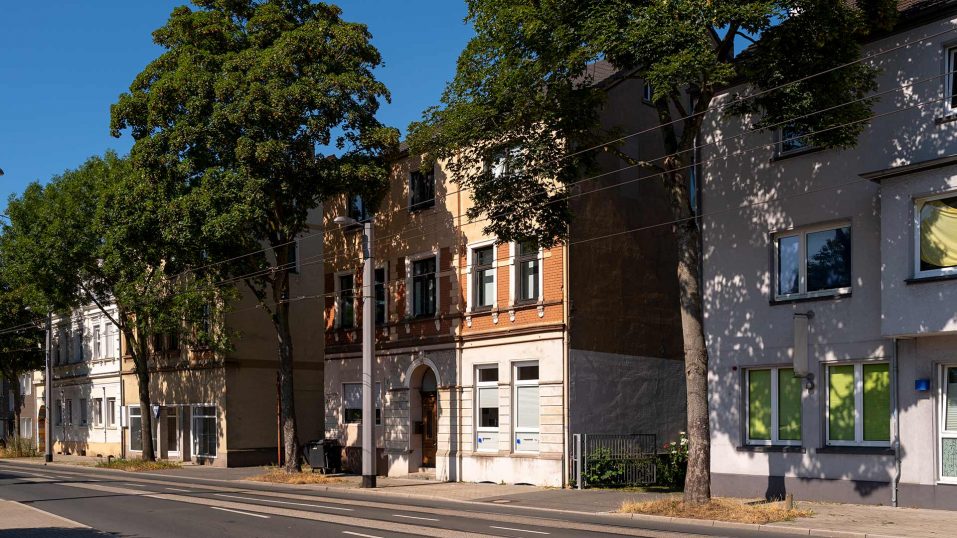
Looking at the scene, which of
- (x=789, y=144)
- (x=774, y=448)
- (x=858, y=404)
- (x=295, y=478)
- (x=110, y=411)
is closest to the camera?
(x=858, y=404)

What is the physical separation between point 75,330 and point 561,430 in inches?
1618

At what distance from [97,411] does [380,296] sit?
28.2 meters

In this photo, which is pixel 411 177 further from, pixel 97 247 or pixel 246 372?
pixel 97 247

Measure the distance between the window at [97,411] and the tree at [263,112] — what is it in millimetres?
26364

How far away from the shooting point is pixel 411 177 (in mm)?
32719

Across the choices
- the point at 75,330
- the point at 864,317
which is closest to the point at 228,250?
the point at 864,317

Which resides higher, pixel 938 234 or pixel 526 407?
pixel 938 234

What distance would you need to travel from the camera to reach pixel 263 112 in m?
29.0

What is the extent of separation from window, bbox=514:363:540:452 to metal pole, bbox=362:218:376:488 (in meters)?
3.99

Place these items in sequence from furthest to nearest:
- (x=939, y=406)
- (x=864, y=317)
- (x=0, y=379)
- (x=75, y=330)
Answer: (x=0, y=379) → (x=75, y=330) → (x=864, y=317) → (x=939, y=406)

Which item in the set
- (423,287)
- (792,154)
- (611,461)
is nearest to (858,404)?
(792,154)

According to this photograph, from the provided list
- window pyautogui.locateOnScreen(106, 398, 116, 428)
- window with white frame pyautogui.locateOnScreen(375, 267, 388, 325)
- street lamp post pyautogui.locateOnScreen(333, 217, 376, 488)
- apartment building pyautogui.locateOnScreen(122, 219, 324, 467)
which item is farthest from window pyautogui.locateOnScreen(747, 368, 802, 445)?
window pyautogui.locateOnScreen(106, 398, 116, 428)

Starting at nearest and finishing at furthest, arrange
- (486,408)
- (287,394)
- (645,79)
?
(645,79) < (486,408) < (287,394)

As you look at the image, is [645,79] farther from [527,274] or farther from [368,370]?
[368,370]
